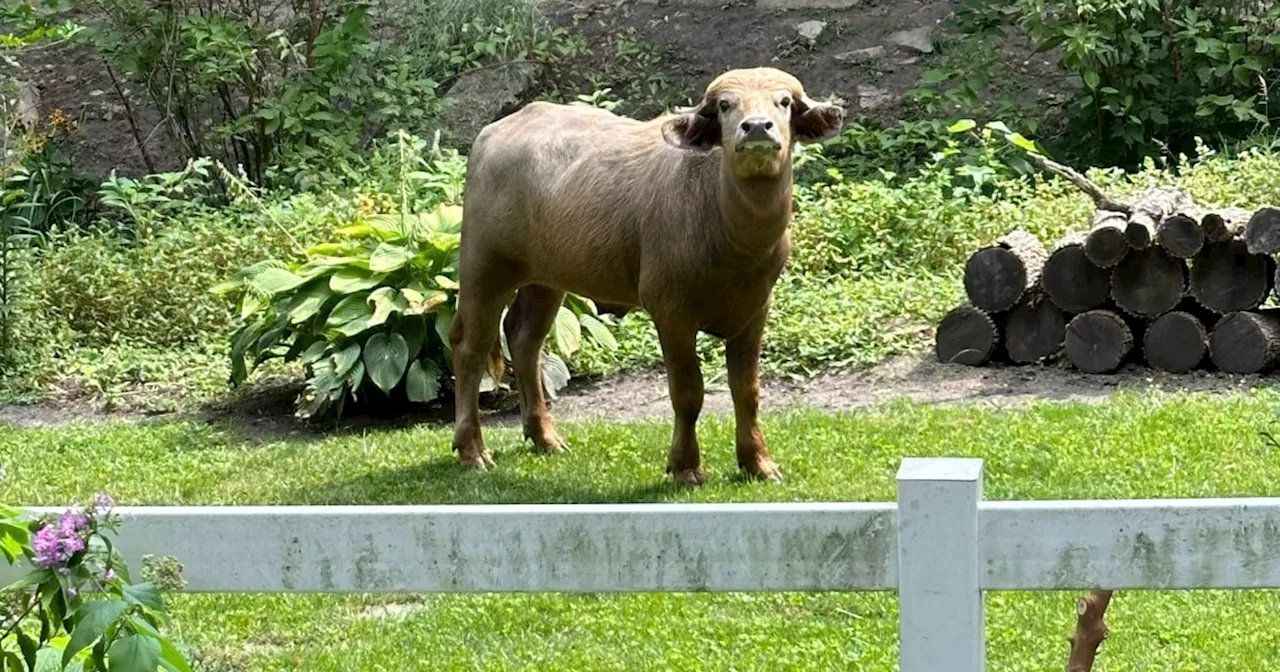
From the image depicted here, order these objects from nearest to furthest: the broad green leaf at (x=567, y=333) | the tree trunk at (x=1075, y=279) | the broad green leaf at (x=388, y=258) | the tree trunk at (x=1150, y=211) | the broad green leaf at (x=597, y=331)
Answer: the tree trunk at (x=1150, y=211), the tree trunk at (x=1075, y=279), the broad green leaf at (x=388, y=258), the broad green leaf at (x=567, y=333), the broad green leaf at (x=597, y=331)

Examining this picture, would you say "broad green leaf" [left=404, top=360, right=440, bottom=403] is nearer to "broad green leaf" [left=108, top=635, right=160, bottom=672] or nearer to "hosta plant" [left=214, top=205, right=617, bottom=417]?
"hosta plant" [left=214, top=205, right=617, bottom=417]

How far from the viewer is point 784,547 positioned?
345cm

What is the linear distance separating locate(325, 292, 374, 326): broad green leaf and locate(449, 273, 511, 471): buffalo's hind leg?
1.30 metres

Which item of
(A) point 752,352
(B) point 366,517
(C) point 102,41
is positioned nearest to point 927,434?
(A) point 752,352

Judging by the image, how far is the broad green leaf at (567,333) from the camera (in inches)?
417

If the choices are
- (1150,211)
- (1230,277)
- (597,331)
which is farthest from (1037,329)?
(597,331)

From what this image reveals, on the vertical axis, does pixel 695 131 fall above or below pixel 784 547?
above

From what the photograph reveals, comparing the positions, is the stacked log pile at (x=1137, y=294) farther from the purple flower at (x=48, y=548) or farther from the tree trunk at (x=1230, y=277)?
the purple flower at (x=48, y=548)

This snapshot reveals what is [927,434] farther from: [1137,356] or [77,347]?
[77,347]

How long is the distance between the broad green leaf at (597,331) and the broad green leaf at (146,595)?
7552mm

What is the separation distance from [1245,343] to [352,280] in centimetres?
525

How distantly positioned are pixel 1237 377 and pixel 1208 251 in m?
0.76

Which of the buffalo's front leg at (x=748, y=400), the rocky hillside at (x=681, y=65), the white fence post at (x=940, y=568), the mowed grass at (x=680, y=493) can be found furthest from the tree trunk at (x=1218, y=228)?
the white fence post at (x=940, y=568)

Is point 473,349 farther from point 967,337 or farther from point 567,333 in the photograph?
point 967,337
